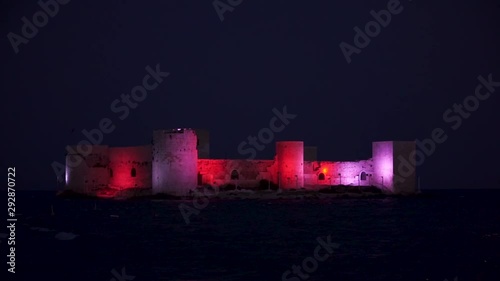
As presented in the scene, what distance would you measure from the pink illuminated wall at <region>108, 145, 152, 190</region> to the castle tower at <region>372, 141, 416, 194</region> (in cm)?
1408

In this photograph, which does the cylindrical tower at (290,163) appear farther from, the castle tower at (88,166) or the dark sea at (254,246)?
the castle tower at (88,166)

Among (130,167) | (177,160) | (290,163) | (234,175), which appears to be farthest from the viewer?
(130,167)

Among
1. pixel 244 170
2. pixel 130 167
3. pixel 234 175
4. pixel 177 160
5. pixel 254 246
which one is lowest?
pixel 254 246

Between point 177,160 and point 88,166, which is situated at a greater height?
point 177,160

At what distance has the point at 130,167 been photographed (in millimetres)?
45562

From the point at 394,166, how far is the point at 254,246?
23.5 metres

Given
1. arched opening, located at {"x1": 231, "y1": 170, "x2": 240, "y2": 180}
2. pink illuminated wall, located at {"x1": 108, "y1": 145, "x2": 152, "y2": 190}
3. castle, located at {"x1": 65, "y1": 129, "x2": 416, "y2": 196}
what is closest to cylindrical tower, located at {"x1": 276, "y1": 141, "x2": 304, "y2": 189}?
castle, located at {"x1": 65, "y1": 129, "x2": 416, "y2": 196}

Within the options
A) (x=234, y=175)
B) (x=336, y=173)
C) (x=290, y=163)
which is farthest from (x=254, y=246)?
(x=336, y=173)

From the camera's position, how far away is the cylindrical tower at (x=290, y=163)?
4419cm

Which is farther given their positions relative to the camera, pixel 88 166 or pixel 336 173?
pixel 336 173

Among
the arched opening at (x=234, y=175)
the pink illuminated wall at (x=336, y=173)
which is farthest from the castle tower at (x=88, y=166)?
the pink illuminated wall at (x=336, y=173)

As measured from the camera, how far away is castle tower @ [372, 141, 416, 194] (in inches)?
1747

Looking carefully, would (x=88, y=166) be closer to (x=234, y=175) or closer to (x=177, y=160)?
(x=177, y=160)

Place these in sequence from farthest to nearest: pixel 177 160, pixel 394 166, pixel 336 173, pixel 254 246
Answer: pixel 336 173 → pixel 394 166 → pixel 177 160 → pixel 254 246
